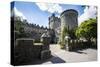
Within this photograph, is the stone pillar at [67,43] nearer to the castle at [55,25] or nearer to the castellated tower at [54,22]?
the castle at [55,25]

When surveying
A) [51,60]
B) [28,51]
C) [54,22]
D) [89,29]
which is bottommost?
[51,60]

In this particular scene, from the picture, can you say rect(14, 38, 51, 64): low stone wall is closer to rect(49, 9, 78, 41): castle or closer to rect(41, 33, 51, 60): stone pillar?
rect(41, 33, 51, 60): stone pillar

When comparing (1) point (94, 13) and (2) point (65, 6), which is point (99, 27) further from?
(2) point (65, 6)

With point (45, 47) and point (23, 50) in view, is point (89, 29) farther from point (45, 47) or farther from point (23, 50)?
point (23, 50)

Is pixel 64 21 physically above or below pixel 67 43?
above

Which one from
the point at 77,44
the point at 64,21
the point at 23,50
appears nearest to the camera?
the point at 23,50

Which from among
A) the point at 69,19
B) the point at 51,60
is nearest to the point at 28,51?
the point at 51,60

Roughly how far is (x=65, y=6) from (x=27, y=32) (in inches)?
30.7

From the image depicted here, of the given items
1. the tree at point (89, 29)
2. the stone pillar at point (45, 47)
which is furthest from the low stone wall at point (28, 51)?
the tree at point (89, 29)

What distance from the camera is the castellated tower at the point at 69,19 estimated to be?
317 centimetres

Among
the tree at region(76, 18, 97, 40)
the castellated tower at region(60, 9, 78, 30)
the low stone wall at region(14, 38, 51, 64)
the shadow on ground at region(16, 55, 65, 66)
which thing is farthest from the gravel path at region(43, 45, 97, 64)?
the castellated tower at region(60, 9, 78, 30)

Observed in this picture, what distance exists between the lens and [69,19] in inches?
127

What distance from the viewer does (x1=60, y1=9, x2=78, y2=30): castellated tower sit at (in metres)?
3.17

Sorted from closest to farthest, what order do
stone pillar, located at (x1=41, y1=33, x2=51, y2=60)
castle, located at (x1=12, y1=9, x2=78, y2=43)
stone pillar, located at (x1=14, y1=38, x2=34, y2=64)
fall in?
1. stone pillar, located at (x1=14, y1=38, x2=34, y2=64)
2. castle, located at (x1=12, y1=9, x2=78, y2=43)
3. stone pillar, located at (x1=41, y1=33, x2=51, y2=60)
